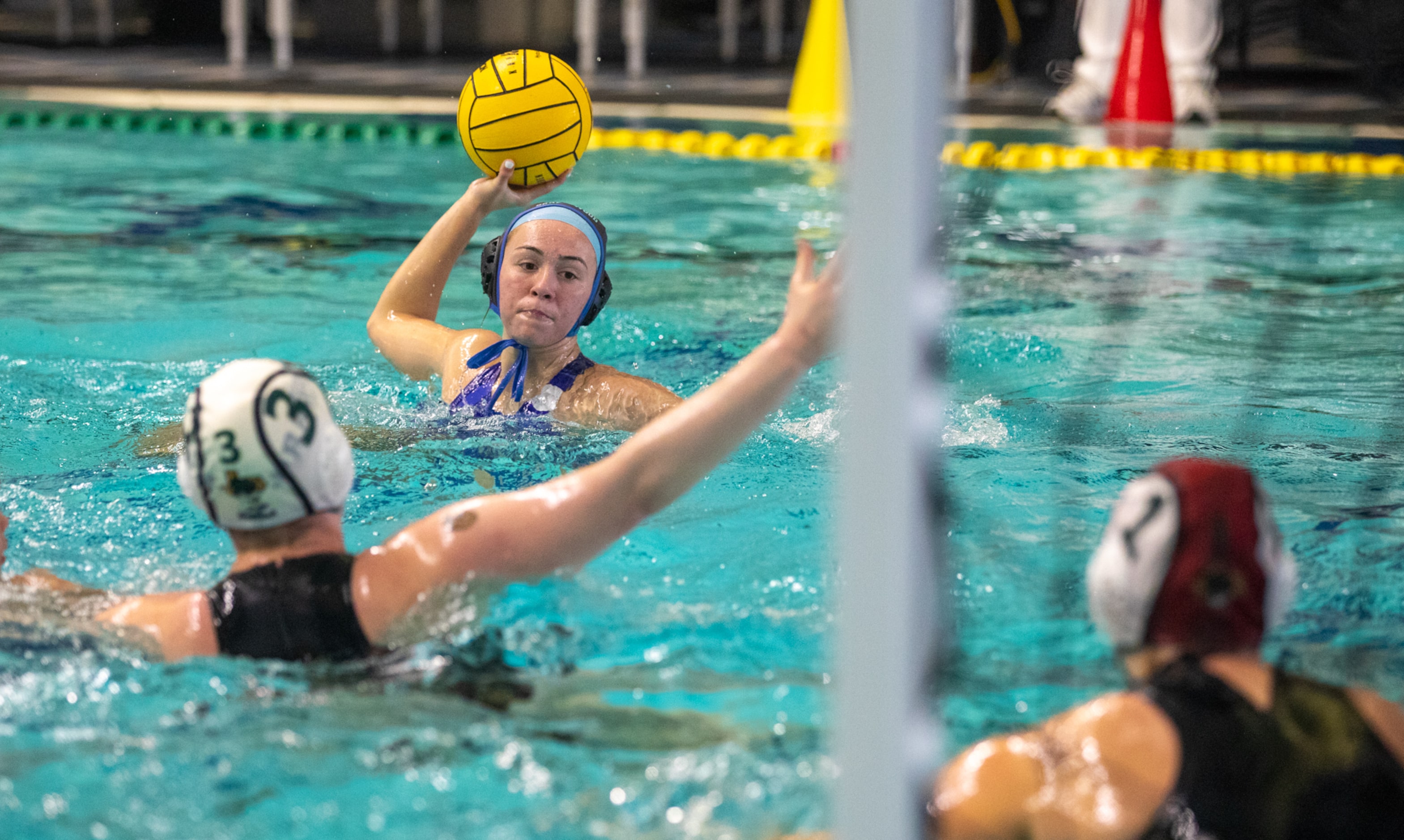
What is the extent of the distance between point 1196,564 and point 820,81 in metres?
9.42

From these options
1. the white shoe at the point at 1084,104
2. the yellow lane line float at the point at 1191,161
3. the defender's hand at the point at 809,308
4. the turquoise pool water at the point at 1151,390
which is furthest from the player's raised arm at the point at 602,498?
the white shoe at the point at 1084,104

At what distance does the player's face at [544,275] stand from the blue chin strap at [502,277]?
0.01m

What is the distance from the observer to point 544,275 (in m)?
4.05

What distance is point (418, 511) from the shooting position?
12.6ft

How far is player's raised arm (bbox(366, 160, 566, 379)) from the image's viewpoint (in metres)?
4.02

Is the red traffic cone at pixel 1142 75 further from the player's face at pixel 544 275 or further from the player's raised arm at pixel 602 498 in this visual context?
the player's raised arm at pixel 602 498

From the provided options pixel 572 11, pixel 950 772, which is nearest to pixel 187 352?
pixel 950 772

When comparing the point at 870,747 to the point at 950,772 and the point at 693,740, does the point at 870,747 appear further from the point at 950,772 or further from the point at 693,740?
the point at 693,740

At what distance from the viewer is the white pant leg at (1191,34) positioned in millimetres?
10156

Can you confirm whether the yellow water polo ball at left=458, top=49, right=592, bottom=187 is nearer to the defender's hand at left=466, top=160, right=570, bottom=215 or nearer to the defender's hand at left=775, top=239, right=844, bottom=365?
the defender's hand at left=466, top=160, right=570, bottom=215

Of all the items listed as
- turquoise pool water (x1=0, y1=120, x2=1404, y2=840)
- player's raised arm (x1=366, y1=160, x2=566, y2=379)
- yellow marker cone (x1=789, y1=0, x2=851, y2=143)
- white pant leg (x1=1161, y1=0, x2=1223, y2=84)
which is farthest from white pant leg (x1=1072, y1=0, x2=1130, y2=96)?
player's raised arm (x1=366, y1=160, x2=566, y2=379)

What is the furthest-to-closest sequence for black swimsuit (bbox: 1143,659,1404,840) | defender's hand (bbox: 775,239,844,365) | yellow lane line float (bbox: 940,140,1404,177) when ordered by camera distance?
yellow lane line float (bbox: 940,140,1404,177) < defender's hand (bbox: 775,239,844,365) < black swimsuit (bbox: 1143,659,1404,840)

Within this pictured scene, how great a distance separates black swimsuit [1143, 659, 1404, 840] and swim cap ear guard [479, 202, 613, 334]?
2493 mm

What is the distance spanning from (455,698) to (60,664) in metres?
0.76
